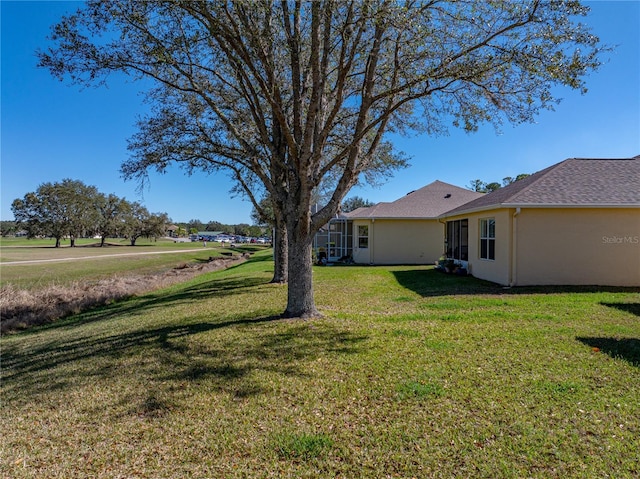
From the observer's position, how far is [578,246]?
1101 cm

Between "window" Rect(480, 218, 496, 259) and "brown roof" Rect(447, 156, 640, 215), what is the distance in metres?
0.71

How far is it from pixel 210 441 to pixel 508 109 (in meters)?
7.55

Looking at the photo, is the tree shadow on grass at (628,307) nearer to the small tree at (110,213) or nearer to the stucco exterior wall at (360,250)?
the stucco exterior wall at (360,250)

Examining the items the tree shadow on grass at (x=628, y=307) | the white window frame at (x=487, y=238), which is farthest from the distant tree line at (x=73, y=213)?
the tree shadow on grass at (x=628, y=307)

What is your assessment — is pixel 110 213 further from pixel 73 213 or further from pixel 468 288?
pixel 468 288

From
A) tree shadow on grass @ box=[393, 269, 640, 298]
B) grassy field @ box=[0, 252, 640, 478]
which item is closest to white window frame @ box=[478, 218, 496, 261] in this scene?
tree shadow on grass @ box=[393, 269, 640, 298]

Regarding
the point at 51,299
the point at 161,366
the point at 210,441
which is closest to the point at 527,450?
the point at 210,441

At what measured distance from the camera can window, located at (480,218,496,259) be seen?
1245 cm

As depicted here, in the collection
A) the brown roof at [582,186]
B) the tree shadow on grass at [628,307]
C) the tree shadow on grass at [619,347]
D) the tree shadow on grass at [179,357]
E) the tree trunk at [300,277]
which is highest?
the brown roof at [582,186]

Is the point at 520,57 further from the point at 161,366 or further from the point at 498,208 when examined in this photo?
the point at 161,366

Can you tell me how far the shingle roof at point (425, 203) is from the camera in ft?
65.2

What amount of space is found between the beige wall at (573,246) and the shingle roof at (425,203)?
8163 millimetres

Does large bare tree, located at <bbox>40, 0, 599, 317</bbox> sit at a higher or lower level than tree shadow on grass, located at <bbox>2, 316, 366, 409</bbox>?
higher

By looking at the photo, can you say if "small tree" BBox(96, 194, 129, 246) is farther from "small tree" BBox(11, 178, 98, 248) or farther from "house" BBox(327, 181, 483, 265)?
"house" BBox(327, 181, 483, 265)
